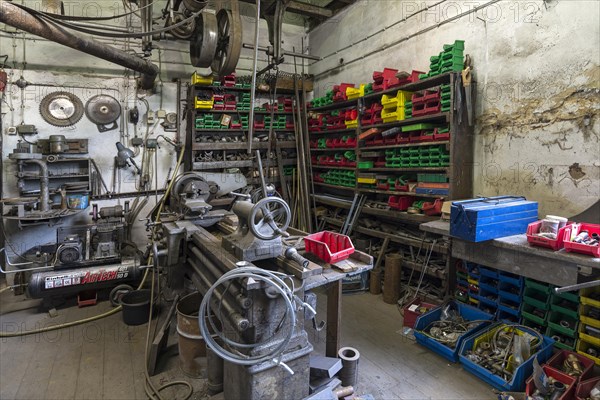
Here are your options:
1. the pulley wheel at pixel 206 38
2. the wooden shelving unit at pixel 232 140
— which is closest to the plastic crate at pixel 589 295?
the pulley wheel at pixel 206 38

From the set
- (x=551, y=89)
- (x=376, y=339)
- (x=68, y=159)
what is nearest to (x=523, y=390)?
(x=376, y=339)

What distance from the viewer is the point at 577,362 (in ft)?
6.19

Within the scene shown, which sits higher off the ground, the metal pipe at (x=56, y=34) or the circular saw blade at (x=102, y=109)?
the metal pipe at (x=56, y=34)

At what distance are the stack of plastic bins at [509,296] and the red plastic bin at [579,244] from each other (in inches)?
20.1

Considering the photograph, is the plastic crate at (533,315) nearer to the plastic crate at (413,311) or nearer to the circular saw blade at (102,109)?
the plastic crate at (413,311)

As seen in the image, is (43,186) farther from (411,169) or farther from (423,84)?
(423,84)

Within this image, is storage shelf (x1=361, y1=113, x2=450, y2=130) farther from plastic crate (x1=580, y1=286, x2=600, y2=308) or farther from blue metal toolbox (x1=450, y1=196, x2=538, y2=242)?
plastic crate (x1=580, y1=286, x2=600, y2=308)

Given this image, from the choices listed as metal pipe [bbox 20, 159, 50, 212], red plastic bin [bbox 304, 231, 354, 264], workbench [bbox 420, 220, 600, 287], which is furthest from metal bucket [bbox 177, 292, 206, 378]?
metal pipe [bbox 20, 159, 50, 212]

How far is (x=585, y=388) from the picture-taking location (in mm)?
1703

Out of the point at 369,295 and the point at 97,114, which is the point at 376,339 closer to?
the point at 369,295

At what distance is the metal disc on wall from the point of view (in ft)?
12.2

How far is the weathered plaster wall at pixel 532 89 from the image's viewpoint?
2.14 metres

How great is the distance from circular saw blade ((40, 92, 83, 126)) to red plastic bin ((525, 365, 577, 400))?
4416 millimetres

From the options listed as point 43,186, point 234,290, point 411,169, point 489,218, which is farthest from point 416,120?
point 43,186
